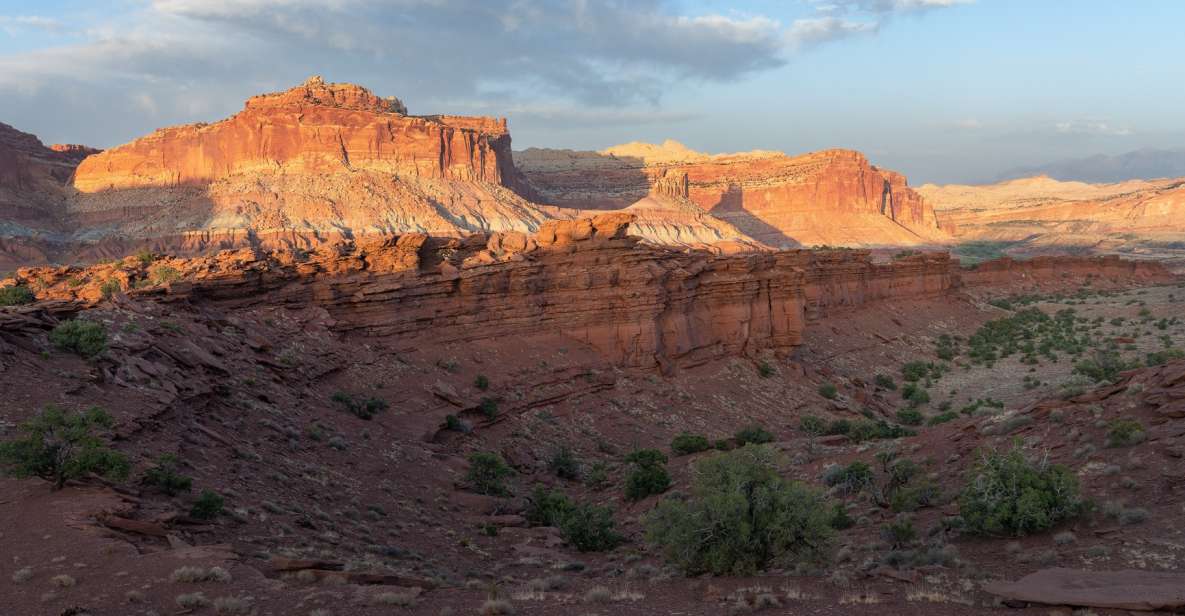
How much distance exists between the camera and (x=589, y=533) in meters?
14.8

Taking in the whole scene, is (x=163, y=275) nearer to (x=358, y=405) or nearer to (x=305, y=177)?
(x=358, y=405)

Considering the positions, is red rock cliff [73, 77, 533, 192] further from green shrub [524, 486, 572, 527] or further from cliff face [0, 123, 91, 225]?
green shrub [524, 486, 572, 527]

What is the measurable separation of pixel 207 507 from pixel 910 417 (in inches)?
1003

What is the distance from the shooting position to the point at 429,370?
981 inches

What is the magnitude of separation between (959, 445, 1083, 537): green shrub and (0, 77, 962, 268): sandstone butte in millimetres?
82433

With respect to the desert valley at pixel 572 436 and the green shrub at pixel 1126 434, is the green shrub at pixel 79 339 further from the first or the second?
the green shrub at pixel 1126 434

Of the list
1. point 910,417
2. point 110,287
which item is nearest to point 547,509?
point 110,287

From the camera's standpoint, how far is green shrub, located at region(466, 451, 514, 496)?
19.1 metres

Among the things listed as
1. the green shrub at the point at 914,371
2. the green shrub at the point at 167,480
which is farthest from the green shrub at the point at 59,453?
the green shrub at the point at 914,371

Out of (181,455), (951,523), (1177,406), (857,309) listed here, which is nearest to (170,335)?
(181,455)

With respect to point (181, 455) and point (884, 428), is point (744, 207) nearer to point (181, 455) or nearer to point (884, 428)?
point (884, 428)

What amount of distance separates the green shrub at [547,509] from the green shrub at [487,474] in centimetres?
120

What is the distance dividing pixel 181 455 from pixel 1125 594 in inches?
538

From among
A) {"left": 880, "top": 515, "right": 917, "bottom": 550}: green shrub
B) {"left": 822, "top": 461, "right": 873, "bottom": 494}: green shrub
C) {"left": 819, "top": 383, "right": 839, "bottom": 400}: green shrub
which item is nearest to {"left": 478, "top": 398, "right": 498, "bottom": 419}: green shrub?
{"left": 822, "top": 461, "right": 873, "bottom": 494}: green shrub
